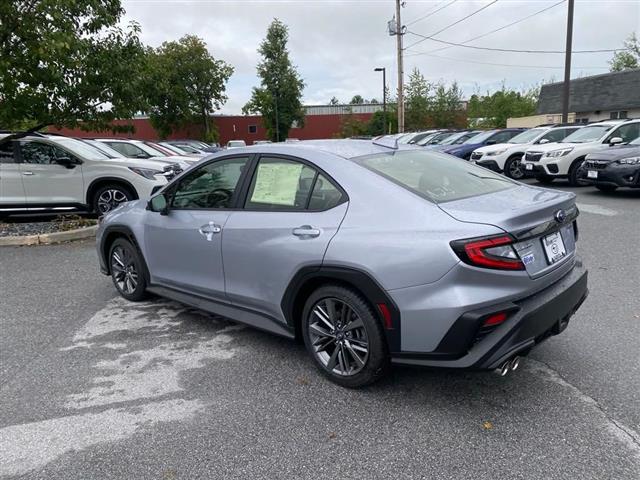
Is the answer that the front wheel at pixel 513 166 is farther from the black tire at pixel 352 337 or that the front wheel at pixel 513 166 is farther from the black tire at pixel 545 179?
the black tire at pixel 352 337

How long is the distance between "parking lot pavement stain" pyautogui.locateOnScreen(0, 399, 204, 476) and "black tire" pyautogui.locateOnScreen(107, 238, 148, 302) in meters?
1.88

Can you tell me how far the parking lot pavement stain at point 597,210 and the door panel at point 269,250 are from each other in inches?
Result: 297

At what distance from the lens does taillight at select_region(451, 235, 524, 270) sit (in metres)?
2.56

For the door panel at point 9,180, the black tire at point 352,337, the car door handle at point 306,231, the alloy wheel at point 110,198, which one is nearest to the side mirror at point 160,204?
the car door handle at point 306,231

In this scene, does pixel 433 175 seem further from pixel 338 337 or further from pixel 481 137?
pixel 481 137

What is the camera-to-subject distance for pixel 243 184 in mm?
3734

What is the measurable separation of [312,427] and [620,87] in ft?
142

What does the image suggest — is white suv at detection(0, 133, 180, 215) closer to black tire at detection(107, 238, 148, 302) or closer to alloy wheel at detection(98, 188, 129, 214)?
alloy wheel at detection(98, 188, 129, 214)

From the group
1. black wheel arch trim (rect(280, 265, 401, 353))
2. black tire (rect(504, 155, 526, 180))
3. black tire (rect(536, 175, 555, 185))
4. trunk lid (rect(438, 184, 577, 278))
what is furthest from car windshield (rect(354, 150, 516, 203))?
black tire (rect(504, 155, 526, 180))

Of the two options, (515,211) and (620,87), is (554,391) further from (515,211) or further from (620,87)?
(620,87)

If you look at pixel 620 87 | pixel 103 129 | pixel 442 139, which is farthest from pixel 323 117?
pixel 103 129

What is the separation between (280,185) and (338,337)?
1.14m

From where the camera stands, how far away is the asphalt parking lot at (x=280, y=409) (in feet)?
8.19

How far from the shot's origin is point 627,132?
39.3 feet
